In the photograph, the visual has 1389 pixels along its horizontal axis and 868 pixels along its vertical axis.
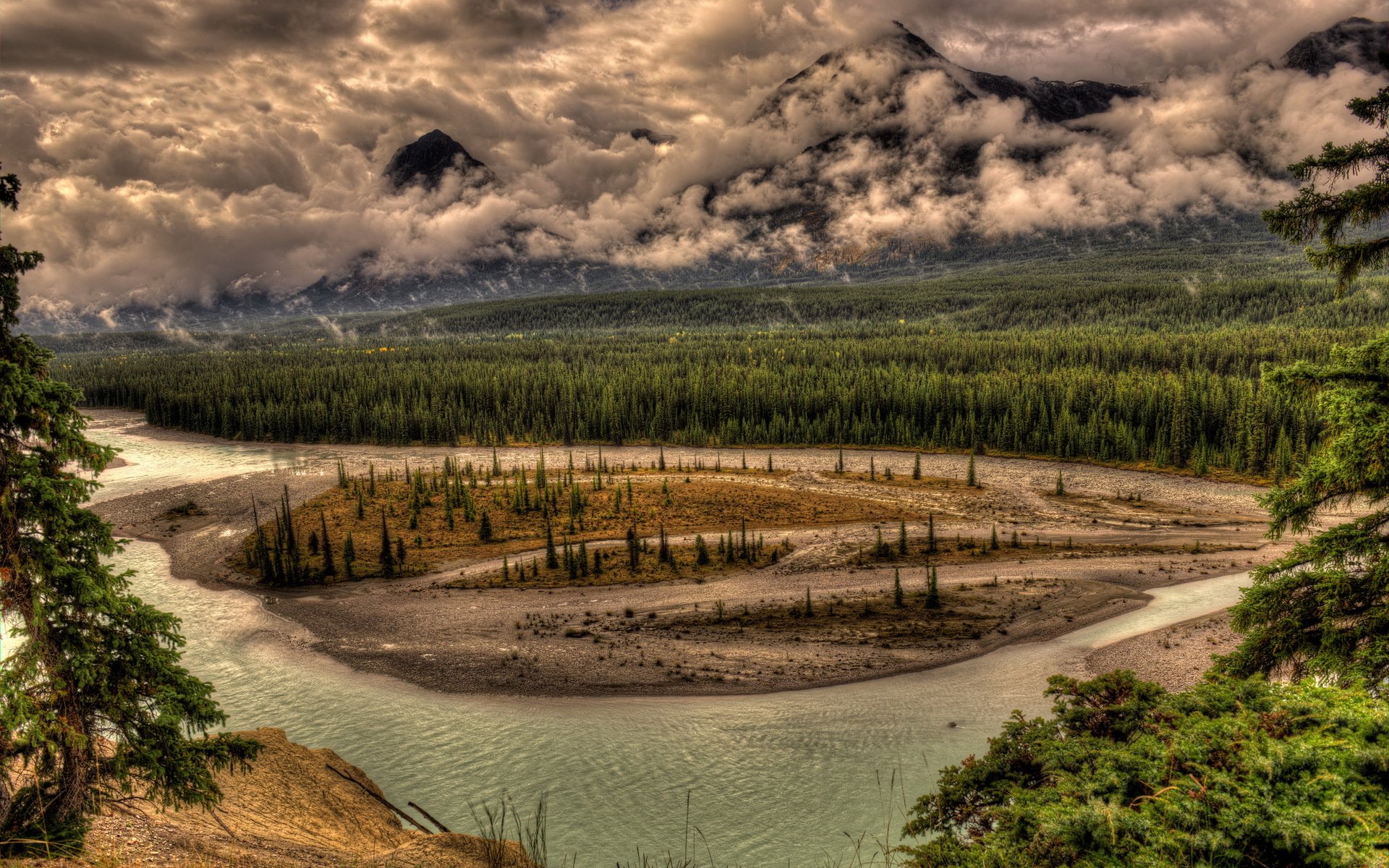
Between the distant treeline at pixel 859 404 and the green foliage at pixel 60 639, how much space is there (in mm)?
118959

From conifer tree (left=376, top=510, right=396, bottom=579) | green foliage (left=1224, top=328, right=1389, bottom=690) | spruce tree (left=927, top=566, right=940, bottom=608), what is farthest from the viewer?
conifer tree (left=376, top=510, right=396, bottom=579)

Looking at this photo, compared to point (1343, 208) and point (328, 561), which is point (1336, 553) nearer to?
point (1343, 208)

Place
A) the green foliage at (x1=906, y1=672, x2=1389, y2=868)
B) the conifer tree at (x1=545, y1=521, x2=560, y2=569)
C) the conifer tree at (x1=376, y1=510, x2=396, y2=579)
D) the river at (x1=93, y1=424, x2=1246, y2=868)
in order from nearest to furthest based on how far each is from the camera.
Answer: the green foliage at (x1=906, y1=672, x2=1389, y2=868) → the river at (x1=93, y1=424, x2=1246, y2=868) → the conifer tree at (x1=376, y1=510, x2=396, y2=579) → the conifer tree at (x1=545, y1=521, x2=560, y2=569)

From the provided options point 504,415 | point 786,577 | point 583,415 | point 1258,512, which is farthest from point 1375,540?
point 504,415

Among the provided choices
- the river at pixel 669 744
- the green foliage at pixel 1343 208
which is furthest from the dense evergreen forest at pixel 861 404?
the green foliage at pixel 1343 208

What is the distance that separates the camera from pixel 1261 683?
39.4 ft

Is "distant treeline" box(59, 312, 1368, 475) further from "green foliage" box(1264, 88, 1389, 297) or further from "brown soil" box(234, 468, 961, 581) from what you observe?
"green foliage" box(1264, 88, 1389, 297)

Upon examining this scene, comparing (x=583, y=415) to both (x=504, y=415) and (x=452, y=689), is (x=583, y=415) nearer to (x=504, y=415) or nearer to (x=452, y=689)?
(x=504, y=415)

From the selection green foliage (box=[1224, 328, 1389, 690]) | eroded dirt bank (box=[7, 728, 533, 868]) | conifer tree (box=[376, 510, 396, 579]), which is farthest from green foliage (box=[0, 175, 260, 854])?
conifer tree (box=[376, 510, 396, 579])

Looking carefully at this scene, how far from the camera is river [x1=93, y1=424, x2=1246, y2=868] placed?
27047mm

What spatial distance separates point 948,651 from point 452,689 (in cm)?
2898

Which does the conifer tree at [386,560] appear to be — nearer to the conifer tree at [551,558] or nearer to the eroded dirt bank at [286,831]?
the conifer tree at [551,558]

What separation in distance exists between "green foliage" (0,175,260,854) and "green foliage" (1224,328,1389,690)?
21.9 m

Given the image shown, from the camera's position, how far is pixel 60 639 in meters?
14.4
